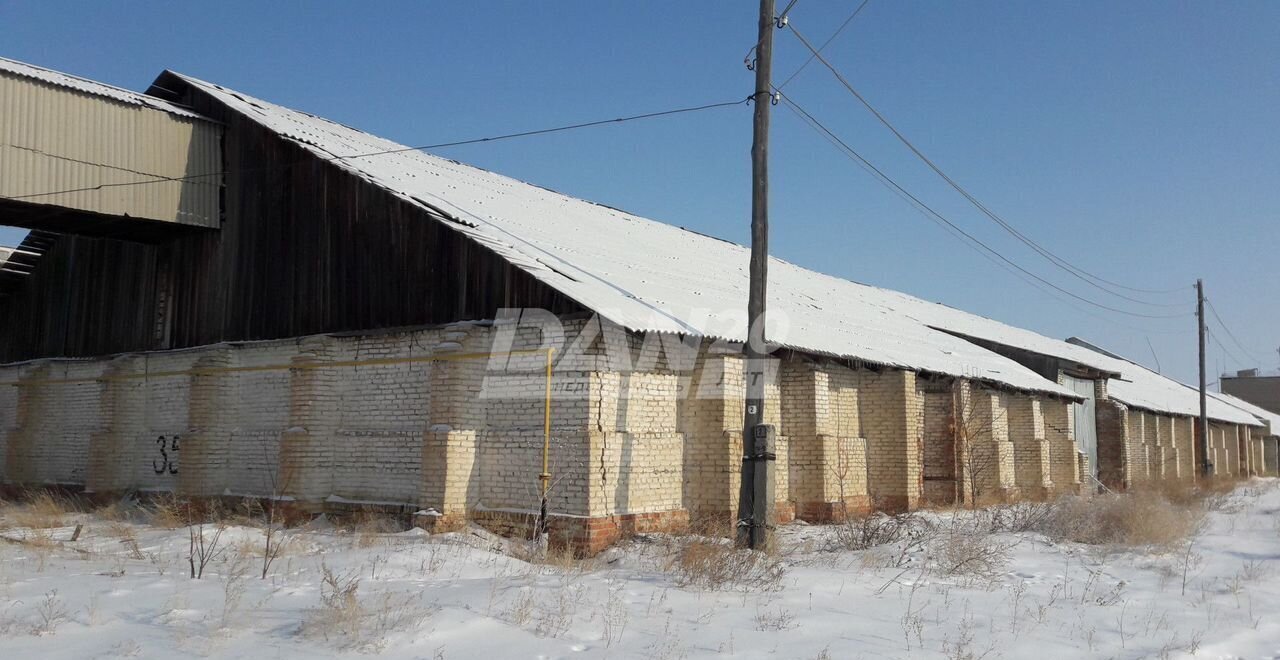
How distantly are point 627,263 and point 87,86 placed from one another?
27.8 ft

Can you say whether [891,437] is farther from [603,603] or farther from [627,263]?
[603,603]

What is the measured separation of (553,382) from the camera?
11.8 m

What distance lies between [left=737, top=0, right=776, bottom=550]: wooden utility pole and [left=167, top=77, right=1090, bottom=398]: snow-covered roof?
1416 mm

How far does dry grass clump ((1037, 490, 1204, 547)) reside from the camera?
12.1 m

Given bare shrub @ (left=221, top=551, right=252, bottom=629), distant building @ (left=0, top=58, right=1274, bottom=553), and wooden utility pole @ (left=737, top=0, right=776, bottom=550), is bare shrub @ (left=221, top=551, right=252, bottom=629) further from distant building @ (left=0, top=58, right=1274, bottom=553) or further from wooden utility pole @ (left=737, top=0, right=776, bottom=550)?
wooden utility pole @ (left=737, top=0, right=776, bottom=550)

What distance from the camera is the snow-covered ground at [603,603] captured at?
6172mm

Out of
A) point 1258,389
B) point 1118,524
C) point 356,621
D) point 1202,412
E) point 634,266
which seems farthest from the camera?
point 1258,389

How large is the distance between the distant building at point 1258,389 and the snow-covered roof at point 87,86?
94.8m

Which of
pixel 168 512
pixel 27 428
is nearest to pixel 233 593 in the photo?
pixel 168 512

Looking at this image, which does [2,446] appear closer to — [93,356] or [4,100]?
[93,356]

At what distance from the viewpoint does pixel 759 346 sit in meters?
10.6

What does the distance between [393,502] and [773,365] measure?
620cm

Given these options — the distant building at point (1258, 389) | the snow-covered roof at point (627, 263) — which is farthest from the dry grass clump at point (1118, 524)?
the distant building at point (1258, 389)

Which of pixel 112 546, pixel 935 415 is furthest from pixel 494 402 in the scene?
pixel 935 415
